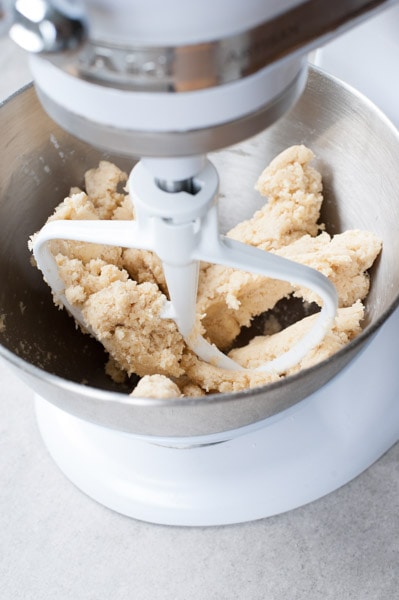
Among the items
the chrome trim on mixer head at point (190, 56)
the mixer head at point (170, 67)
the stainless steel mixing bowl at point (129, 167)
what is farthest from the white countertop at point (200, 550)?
the chrome trim on mixer head at point (190, 56)

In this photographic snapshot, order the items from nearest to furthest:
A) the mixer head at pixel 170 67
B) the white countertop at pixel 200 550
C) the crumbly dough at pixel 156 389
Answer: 1. the mixer head at pixel 170 67
2. the crumbly dough at pixel 156 389
3. the white countertop at pixel 200 550

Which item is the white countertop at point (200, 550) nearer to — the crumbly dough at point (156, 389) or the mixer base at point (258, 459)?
the mixer base at point (258, 459)

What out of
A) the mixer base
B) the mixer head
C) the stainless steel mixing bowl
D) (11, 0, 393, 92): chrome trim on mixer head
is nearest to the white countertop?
the mixer base

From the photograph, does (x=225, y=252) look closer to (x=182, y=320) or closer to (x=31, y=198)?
(x=182, y=320)

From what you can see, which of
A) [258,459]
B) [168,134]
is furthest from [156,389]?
[168,134]

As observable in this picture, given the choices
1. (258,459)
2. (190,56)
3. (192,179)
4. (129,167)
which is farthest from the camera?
(129,167)

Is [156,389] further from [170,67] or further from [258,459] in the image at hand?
[170,67]
